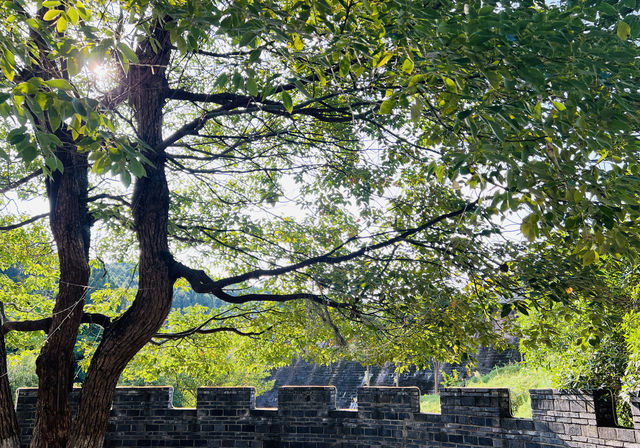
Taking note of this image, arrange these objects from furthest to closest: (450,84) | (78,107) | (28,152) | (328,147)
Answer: (328,147) → (450,84) → (28,152) → (78,107)

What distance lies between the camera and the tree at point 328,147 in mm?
2725

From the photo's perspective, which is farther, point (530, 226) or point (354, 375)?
point (354, 375)

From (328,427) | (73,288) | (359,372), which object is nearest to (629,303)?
(328,427)

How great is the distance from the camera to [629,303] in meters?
5.21

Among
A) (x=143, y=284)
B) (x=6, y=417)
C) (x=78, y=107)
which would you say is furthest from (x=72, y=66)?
(x=6, y=417)

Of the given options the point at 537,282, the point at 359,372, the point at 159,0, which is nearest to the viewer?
the point at 159,0

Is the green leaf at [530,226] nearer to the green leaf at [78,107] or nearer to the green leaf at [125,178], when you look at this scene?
the green leaf at [125,178]

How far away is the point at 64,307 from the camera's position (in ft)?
19.3

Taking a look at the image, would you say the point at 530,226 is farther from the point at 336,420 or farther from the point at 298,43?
the point at 336,420

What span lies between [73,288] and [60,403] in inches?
50.5

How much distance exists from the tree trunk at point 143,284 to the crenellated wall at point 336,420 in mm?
3155

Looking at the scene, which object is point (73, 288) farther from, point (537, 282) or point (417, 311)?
point (537, 282)

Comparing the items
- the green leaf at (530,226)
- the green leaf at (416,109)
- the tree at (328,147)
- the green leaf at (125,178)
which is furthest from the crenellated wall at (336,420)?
the green leaf at (125,178)

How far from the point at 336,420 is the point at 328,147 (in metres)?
4.49
